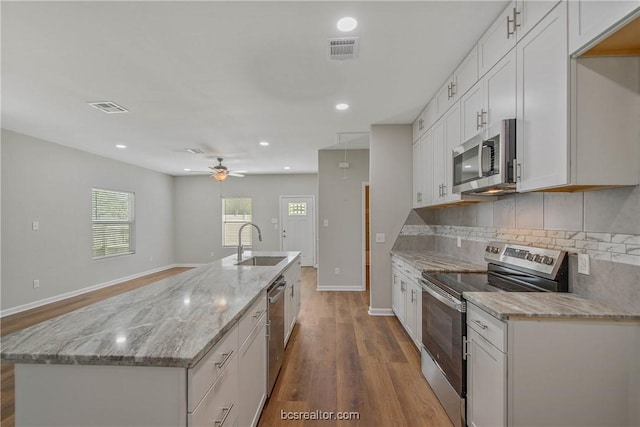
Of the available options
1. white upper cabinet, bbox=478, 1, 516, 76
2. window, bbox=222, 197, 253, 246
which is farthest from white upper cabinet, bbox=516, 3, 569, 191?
window, bbox=222, 197, 253, 246

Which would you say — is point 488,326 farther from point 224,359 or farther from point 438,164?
point 438,164

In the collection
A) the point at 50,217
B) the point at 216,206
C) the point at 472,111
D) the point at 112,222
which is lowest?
the point at 112,222

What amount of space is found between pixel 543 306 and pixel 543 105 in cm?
104

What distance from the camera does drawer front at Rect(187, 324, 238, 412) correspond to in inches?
39.4

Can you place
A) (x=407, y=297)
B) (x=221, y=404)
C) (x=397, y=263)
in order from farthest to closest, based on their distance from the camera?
(x=397, y=263) → (x=407, y=297) → (x=221, y=404)

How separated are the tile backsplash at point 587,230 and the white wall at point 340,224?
2.78 metres

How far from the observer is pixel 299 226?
8.08 metres

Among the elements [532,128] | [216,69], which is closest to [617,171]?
[532,128]

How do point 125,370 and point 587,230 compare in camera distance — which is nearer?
point 125,370

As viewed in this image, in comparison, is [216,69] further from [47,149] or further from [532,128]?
[47,149]

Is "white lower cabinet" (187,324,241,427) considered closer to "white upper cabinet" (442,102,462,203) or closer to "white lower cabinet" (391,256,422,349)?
"white lower cabinet" (391,256,422,349)

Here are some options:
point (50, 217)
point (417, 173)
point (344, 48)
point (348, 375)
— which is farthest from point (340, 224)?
point (50, 217)

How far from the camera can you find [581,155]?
1318 millimetres

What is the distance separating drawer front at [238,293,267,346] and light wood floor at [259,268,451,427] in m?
0.76
